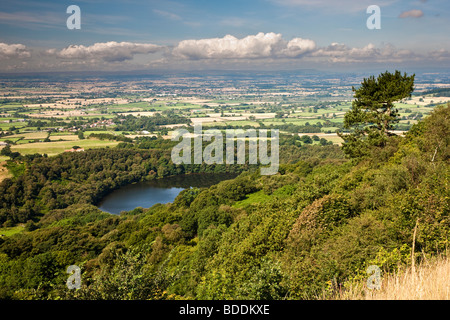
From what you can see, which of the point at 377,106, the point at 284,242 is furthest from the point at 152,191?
the point at 284,242

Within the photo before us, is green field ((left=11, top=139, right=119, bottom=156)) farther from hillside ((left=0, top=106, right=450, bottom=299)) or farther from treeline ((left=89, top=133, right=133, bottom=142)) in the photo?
hillside ((left=0, top=106, right=450, bottom=299))

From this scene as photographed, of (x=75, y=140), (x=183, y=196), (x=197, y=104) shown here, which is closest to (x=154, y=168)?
(x=75, y=140)

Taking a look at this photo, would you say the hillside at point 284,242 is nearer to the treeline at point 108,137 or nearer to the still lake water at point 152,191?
the still lake water at point 152,191

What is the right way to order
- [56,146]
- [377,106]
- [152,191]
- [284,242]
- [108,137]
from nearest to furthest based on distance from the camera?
[284,242] < [377,106] < [152,191] < [56,146] < [108,137]

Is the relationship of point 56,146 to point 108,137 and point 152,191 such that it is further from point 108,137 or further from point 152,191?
point 152,191

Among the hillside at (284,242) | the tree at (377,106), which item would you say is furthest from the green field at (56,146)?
the tree at (377,106)
